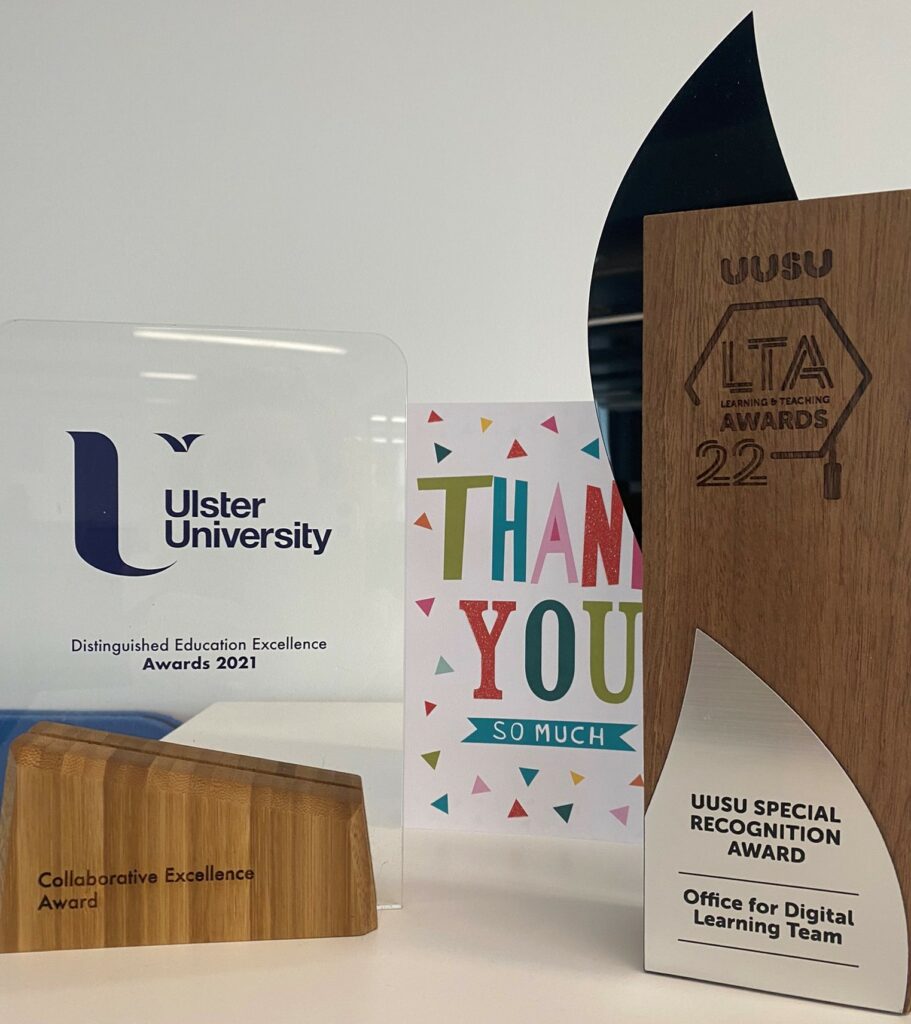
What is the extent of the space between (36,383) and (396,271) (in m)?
0.81

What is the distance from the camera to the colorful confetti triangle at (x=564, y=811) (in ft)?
2.84

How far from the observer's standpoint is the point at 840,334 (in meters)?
0.56

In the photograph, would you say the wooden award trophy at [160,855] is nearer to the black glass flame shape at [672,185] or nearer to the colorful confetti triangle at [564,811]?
the colorful confetti triangle at [564,811]

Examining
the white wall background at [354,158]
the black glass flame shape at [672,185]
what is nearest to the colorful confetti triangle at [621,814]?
the black glass flame shape at [672,185]

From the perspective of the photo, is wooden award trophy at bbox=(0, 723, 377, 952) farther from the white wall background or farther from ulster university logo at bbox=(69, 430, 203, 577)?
the white wall background

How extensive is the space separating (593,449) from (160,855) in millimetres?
454

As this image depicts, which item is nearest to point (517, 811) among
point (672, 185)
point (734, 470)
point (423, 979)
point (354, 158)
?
point (423, 979)

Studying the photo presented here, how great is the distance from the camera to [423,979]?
0.59 meters

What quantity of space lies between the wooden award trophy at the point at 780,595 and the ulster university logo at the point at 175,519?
250 millimetres

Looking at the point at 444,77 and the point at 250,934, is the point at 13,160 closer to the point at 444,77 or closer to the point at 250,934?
the point at 444,77

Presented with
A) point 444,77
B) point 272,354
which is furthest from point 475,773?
point 444,77

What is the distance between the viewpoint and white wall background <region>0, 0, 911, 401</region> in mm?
1374

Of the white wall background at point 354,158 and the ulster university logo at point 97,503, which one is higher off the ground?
the white wall background at point 354,158

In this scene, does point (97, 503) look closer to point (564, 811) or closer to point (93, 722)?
point (93, 722)
